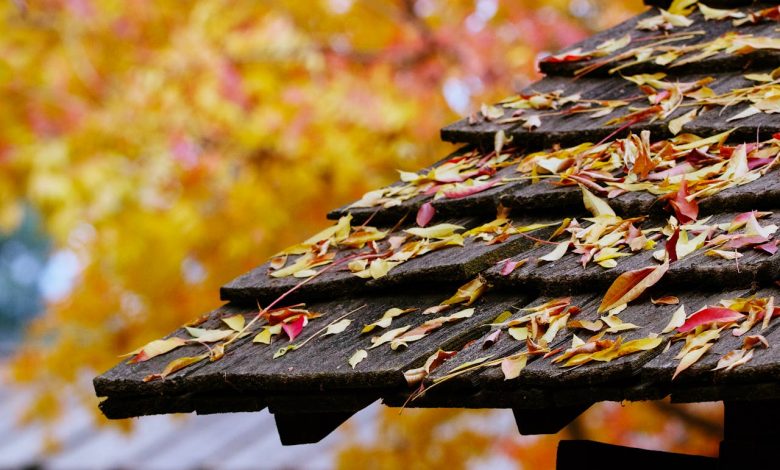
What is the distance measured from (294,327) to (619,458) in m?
0.75

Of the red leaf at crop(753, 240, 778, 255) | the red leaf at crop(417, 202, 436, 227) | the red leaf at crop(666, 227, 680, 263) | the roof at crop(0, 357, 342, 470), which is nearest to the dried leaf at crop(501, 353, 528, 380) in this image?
A: the red leaf at crop(666, 227, 680, 263)

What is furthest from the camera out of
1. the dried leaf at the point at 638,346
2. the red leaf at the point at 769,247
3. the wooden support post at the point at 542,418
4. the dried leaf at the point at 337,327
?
the dried leaf at the point at 337,327

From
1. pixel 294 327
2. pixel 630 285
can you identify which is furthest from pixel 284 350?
pixel 630 285

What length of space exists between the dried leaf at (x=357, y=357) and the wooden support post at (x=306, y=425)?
0.25 metres

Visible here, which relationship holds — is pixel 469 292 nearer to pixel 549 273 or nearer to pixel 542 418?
pixel 549 273

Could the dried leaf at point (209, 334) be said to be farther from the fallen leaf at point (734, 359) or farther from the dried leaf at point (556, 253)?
the fallen leaf at point (734, 359)

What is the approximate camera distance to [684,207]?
1.91m

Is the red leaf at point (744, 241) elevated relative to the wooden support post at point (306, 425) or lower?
elevated

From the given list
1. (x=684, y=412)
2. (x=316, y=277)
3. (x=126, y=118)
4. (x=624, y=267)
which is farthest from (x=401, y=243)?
(x=126, y=118)

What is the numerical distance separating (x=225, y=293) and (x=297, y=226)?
3.34m

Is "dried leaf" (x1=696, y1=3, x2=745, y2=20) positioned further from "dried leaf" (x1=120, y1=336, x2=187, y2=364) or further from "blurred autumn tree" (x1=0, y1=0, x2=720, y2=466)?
"blurred autumn tree" (x1=0, y1=0, x2=720, y2=466)

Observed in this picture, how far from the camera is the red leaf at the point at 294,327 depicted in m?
2.05

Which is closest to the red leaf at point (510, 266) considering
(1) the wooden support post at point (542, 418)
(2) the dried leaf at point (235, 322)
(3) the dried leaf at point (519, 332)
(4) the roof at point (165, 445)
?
(3) the dried leaf at point (519, 332)

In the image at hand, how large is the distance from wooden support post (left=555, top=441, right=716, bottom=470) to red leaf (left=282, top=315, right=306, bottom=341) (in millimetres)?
627
